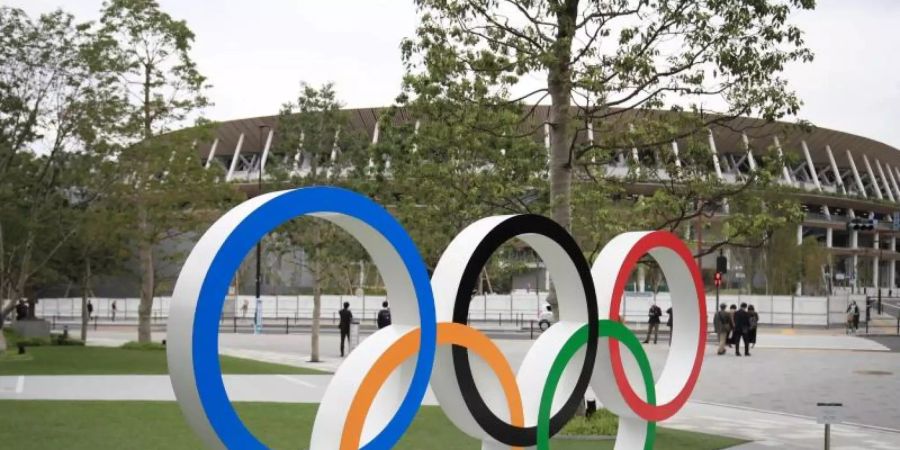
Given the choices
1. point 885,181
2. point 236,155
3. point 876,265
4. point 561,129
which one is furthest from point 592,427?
point 885,181

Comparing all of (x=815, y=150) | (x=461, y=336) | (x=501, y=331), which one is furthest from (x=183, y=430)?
(x=815, y=150)

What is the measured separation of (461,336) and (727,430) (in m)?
7.60

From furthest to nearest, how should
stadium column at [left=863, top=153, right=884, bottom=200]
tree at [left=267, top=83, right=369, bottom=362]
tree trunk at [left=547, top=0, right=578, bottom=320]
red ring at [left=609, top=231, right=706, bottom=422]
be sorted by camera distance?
stadium column at [left=863, top=153, right=884, bottom=200]
tree at [left=267, top=83, right=369, bottom=362]
tree trunk at [left=547, top=0, right=578, bottom=320]
red ring at [left=609, top=231, right=706, bottom=422]

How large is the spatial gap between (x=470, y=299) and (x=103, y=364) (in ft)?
55.4

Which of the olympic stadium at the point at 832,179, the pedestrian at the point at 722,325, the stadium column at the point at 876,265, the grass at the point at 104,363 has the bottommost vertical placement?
the grass at the point at 104,363

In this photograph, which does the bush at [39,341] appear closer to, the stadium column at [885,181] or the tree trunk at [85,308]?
the tree trunk at [85,308]

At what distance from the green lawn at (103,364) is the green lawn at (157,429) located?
6216 millimetres

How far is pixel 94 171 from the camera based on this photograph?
2264 cm

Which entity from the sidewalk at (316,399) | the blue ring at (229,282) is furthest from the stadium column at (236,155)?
the blue ring at (229,282)

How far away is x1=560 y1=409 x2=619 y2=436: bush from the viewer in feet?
43.4

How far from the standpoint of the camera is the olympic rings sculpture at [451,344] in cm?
590

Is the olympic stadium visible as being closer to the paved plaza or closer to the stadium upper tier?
the stadium upper tier

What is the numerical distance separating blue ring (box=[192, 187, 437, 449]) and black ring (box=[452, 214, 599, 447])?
56cm

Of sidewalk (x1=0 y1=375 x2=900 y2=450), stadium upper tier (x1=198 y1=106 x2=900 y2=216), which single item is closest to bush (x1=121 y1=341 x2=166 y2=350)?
sidewalk (x1=0 y1=375 x2=900 y2=450)
